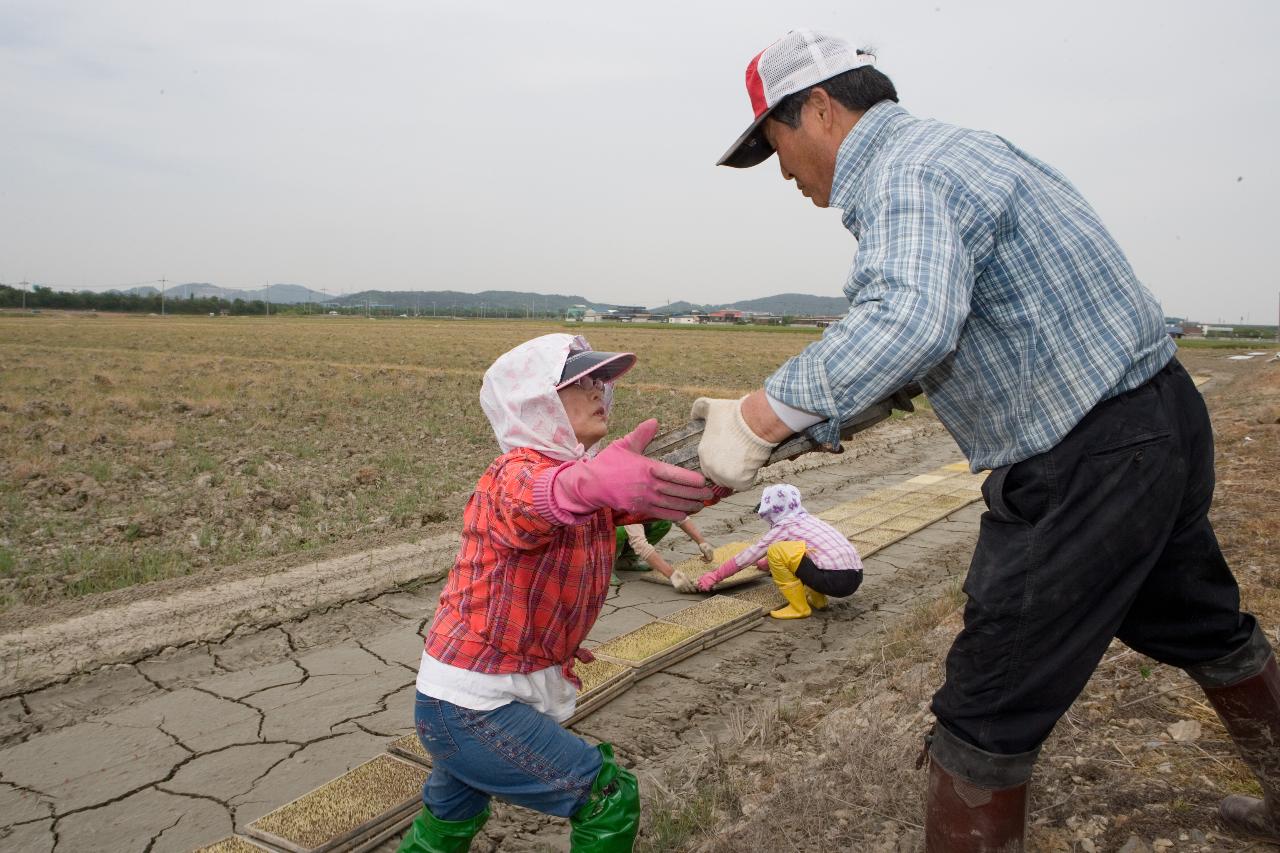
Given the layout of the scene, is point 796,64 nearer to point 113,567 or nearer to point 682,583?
point 682,583

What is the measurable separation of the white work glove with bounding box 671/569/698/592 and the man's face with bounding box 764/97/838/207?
12.5 feet

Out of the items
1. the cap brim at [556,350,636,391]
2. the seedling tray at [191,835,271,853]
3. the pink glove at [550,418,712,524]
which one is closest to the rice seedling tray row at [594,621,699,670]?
the seedling tray at [191,835,271,853]

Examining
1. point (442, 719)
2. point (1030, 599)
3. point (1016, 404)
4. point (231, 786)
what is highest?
point (1016, 404)

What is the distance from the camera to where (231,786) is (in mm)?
3506

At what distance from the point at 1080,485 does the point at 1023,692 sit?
442mm

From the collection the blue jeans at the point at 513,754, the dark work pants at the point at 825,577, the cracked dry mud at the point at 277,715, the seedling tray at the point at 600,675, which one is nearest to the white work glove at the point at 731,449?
the blue jeans at the point at 513,754

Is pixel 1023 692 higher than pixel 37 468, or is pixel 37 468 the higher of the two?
pixel 1023 692

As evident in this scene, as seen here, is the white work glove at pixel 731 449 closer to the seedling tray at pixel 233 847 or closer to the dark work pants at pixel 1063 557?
the dark work pants at pixel 1063 557

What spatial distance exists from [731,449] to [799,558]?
11.4 ft

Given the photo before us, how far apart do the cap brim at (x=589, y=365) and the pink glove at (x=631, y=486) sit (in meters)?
0.36

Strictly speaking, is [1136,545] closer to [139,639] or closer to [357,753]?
[357,753]

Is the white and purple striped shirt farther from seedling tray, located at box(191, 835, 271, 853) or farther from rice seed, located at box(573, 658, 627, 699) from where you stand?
seedling tray, located at box(191, 835, 271, 853)

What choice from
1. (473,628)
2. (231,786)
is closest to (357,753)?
(231,786)

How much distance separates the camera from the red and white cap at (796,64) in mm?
2086
